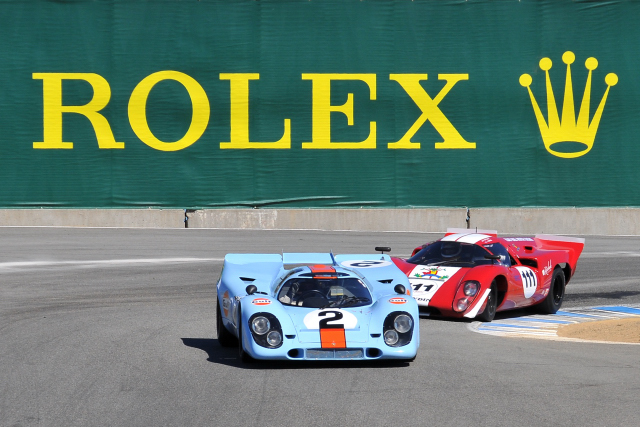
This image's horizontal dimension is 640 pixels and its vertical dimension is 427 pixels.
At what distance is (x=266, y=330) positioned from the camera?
8.83 meters

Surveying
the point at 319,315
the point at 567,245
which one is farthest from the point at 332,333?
the point at 567,245

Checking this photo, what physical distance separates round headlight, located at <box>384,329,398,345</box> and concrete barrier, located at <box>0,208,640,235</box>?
57.1ft

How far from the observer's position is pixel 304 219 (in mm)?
26469

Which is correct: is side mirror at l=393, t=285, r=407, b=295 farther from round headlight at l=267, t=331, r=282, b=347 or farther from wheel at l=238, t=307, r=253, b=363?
wheel at l=238, t=307, r=253, b=363

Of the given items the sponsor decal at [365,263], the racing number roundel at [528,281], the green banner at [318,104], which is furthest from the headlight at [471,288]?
the green banner at [318,104]

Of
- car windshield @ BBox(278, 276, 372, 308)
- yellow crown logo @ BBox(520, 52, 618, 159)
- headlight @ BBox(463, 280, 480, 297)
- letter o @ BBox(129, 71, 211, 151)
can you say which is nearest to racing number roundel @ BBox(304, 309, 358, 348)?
car windshield @ BBox(278, 276, 372, 308)

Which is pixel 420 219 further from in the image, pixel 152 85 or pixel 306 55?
pixel 152 85

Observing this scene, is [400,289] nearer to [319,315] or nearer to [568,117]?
[319,315]

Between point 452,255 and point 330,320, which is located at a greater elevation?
point 452,255

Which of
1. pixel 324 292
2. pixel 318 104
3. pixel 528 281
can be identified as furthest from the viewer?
pixel 318 104

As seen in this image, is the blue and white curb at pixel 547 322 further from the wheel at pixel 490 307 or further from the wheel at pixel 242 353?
Result: the wheel at pixel 242 353

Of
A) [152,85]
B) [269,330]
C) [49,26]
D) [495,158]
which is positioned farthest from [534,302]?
[49,26]

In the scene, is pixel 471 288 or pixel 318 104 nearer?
pixel 471 288

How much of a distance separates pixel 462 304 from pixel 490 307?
1.59 ft
